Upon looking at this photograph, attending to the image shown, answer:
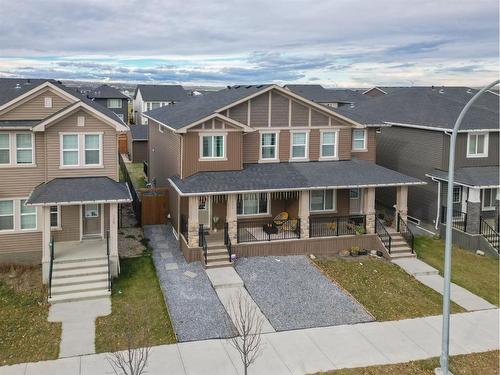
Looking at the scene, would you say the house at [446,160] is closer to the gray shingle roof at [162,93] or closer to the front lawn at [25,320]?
the front lawn at [25,320]

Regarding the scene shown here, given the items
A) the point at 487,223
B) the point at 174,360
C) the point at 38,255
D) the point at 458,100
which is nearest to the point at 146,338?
the point at 174,360

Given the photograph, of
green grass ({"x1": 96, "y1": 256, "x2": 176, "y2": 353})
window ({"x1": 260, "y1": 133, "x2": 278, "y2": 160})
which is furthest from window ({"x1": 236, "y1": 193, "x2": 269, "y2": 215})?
green grass ({"x1": 96, "y1": 256, "x2": 176, "y2": 353})

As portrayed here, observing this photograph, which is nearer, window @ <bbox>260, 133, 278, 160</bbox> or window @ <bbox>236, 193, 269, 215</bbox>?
window @ <bbox>236, 193, 269, 215</bbox>

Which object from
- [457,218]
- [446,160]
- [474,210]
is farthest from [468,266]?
[446,160]

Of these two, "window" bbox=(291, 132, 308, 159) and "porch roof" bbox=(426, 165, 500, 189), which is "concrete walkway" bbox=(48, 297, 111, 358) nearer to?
"window" bbox=(291, 132, 308, 159)

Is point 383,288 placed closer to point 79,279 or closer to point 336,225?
point 336,225

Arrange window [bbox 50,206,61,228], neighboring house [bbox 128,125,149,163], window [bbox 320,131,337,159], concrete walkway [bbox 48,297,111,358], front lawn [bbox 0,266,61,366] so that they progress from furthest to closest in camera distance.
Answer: neighboring house [bbox 128,125,149,163] → window [bbox 320,131,337,159] → window [bbox 50,206,61,228] → concrete walkway [bbox 48,297,111,358] → front lawn [bbox 0,266,61,366]
